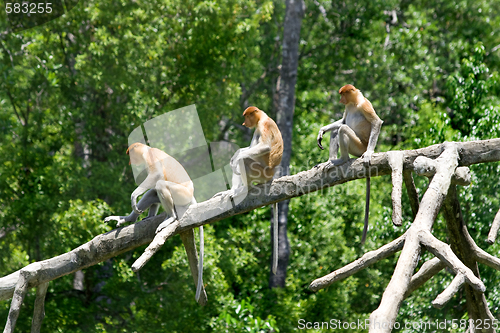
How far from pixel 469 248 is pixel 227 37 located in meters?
6.54

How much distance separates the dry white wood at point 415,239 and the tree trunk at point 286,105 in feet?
19.1

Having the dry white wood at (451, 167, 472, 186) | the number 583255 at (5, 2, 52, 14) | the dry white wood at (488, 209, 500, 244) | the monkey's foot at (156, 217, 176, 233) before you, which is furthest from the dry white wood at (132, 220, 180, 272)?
the number 583255 at (5, 2, 52, 14)

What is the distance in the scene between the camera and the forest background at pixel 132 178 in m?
8.04

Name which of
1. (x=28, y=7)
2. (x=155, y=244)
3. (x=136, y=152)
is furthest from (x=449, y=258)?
(x=28, y=7)

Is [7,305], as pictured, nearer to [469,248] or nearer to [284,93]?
[284,93]

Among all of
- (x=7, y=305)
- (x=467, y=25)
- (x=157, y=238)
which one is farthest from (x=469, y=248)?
(x=467, y=25)

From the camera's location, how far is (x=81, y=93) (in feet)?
29.9

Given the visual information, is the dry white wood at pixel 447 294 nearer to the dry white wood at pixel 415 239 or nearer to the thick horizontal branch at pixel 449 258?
the thick horizontal branch at pixel 449 258

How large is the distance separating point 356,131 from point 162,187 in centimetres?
179

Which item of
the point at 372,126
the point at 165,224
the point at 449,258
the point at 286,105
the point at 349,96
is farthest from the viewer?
the point at 286,105

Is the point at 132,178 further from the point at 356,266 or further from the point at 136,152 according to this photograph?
the point at 356,266

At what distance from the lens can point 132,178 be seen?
29.5ft

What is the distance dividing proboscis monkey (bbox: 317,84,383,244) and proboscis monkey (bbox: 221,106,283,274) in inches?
19.3

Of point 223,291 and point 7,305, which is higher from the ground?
point 7,305
